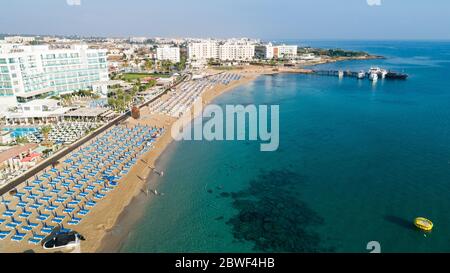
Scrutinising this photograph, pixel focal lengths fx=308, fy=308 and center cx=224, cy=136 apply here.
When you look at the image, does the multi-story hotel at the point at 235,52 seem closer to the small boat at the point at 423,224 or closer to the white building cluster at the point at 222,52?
the white building cluster at the point at 222,52

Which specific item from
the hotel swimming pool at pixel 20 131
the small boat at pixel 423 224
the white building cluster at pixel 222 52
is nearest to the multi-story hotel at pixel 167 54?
the white building cluster at pixel 222 52

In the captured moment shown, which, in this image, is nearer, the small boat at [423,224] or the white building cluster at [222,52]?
the small boat at [423,224]

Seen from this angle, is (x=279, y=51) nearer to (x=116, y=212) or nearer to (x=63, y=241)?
(x=116, y=212)

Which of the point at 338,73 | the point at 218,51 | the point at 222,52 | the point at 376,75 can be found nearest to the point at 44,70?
the point at 376,75

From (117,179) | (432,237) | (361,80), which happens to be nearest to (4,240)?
(117,179)

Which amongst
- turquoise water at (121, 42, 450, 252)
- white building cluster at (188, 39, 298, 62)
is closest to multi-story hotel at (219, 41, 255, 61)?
white building cluster at (188, 39, 298, 62)
